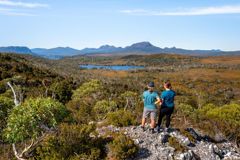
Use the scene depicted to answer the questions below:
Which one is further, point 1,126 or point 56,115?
point 1,126

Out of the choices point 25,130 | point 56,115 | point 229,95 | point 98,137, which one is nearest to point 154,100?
point 98,137

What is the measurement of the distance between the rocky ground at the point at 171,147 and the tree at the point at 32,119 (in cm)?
288

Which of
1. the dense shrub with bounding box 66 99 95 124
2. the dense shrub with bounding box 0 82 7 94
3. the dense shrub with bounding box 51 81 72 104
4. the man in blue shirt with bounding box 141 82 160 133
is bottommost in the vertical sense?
the dense shrub with bounding box 51 81 72 104

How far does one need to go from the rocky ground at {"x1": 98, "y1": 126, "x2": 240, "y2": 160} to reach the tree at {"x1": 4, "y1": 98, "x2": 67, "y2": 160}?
9.44ft

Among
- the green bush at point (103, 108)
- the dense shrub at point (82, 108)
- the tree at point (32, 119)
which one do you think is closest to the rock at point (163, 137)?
the tree at point (32, 119)

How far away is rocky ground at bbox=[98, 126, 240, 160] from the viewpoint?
1476 cm

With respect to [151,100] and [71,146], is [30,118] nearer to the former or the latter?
[71,146]

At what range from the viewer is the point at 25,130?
13.8m

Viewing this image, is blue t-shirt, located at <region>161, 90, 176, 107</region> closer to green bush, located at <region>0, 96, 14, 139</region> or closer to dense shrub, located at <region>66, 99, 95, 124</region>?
green bush, located at <region>0, 96, 14, 139</region>

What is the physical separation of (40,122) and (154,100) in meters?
4.26

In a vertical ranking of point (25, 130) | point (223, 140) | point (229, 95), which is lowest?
point (229, 95)

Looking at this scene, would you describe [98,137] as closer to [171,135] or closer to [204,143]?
[171,135]

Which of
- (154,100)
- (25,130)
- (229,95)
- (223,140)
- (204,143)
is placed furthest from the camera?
(229,95)

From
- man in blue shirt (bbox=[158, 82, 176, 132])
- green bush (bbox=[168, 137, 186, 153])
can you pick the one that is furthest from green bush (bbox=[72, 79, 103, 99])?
green bush (bbox=[168, 137, 186, 153])
